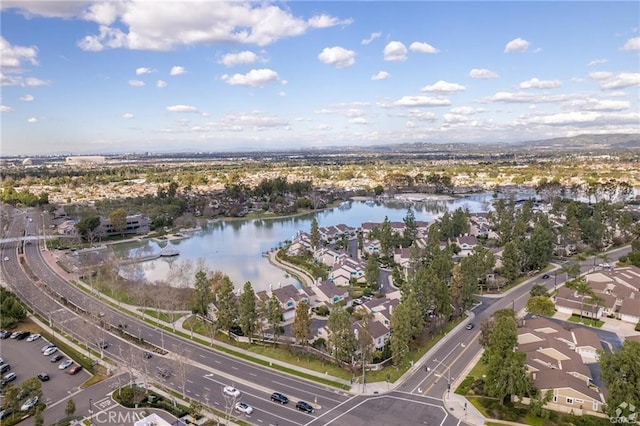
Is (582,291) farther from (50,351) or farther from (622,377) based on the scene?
(50,351)

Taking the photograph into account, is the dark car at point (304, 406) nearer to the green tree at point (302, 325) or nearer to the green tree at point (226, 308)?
the green tree at point (302, 325)

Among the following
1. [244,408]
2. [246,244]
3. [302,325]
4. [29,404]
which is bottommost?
[246,244]

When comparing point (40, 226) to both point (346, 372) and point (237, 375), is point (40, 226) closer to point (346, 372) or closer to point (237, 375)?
point (237, 375)

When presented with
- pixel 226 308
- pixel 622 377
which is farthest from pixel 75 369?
pixel 622 377

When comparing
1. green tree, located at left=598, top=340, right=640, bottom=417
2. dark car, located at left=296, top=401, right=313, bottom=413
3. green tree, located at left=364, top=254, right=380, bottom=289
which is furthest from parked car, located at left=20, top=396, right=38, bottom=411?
green tree, located at left=598, top=340, right=640, bottom=417

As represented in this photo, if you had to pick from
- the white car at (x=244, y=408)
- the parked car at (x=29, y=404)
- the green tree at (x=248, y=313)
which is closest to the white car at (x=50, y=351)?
the parked car at (x=29, y=404)

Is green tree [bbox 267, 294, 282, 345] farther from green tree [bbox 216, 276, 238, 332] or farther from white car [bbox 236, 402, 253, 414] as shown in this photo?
white car [bbox 236, 402, 253, 414]
